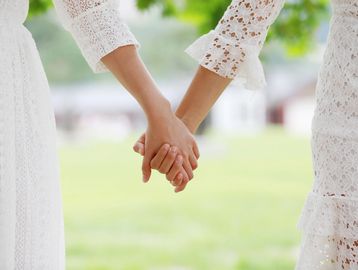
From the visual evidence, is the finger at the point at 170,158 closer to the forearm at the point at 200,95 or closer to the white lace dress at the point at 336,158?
the forearm at the point at 200,95

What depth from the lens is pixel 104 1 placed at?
2201 millimetres

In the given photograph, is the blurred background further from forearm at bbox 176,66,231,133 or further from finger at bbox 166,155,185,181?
finger at bbox 166,155,185,181

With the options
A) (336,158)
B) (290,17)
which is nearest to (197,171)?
(290,17)

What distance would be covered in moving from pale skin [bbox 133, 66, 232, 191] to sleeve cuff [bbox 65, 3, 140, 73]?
0.83 feet

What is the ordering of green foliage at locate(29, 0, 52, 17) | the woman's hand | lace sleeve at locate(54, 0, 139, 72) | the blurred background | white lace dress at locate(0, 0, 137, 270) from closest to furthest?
white lace dress at locate(0, 0, 137, 270) < lace sleeve at locate(54, 0, 139, 72) < the woman's hand < green foliage at locate(29, 0, 52, 17) < the blurred background

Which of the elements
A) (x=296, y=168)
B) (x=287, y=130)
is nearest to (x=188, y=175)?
(x=296, y=168)

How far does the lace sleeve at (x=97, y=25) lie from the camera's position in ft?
7.18

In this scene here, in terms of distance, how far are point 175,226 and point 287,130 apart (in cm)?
1699

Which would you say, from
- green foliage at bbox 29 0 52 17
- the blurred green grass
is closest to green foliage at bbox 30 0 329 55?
green foliage at bbox 29 0 52 17

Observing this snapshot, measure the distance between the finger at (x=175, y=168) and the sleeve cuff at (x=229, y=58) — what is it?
0.27 m

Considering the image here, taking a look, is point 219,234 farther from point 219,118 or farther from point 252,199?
point 219,118

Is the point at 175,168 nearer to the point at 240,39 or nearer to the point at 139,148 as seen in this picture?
the point at 139,148

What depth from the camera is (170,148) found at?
91.2 inches

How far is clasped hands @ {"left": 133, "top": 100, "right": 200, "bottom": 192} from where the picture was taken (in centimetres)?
231
